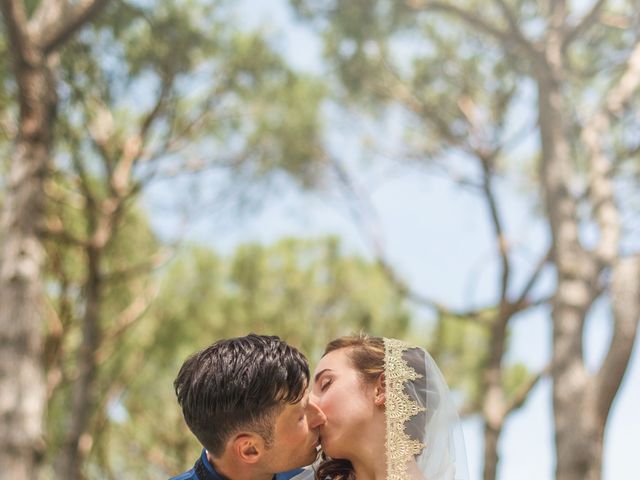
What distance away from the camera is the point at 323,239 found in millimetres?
13383

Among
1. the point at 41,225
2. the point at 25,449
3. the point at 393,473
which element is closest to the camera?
the point at 393,473

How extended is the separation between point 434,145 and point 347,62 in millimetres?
1604

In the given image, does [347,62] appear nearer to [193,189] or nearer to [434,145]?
[434,145]

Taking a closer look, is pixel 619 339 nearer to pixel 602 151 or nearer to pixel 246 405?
pixel 602 151

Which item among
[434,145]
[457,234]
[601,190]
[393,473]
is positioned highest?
Result: [434,145]

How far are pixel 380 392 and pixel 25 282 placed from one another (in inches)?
153

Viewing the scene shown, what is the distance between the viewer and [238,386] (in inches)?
78.0

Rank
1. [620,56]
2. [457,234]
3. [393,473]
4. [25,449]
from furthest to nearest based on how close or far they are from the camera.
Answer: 1. [457,234]
2. [620,56]
3. [25,449]
4. [393,473]

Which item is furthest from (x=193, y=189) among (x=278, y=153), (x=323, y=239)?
(x=323, y=239)

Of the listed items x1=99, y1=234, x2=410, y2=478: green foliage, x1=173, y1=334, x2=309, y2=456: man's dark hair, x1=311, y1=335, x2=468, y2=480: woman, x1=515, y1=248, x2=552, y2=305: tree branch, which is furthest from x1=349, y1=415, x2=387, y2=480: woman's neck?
x1=99, y1=234, x2=410, y2=478: green foliage

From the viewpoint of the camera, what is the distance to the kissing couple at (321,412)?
2.01 meters

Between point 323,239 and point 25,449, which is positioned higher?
point 323,239

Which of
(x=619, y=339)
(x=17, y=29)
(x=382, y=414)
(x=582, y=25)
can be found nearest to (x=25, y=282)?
(x=17, y=29)

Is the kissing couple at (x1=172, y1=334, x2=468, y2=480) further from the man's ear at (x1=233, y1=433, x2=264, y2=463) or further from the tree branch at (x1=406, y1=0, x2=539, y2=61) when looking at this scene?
the tree branch at (x1=406, y1=0, x2=539, y2=61)
